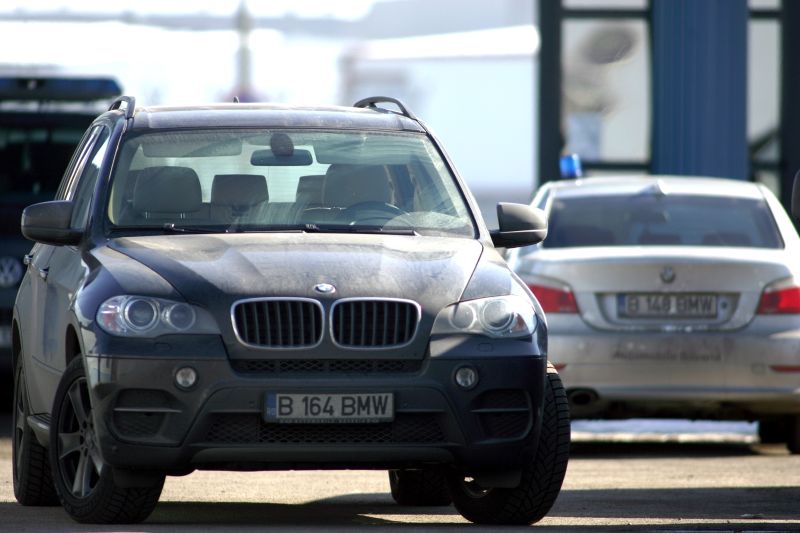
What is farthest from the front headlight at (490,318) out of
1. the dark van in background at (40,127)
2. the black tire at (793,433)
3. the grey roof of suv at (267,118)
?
the dark van in background at (40,127)

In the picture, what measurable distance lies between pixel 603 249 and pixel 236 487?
2.79m

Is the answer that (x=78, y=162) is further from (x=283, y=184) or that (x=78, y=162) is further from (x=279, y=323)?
(x=279, y=323)

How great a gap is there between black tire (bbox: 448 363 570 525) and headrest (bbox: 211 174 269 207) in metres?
1.39

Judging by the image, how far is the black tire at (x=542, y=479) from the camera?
8281mm

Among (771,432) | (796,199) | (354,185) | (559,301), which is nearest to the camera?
(796,199)

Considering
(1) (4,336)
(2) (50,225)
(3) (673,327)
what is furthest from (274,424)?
(1) (4,336)

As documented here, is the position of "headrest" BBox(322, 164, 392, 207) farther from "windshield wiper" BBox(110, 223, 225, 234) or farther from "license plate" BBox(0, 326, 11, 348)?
"license plate" BBox(0, 326, 11, 348)

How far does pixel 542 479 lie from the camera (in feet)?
27.2

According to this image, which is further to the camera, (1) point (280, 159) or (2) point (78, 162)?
(2) point (78, 162)

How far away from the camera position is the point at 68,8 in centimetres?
4653

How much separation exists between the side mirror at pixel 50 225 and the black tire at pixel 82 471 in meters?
0.65

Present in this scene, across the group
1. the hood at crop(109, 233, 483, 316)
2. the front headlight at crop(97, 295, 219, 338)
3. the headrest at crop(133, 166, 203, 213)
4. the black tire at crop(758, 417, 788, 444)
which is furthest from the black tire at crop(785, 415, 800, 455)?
the front headlight at crop(97, 295, 219, 338)

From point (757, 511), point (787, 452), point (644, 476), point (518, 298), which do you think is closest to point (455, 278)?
point (518, 298)

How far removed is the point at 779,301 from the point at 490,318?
4.20 m
